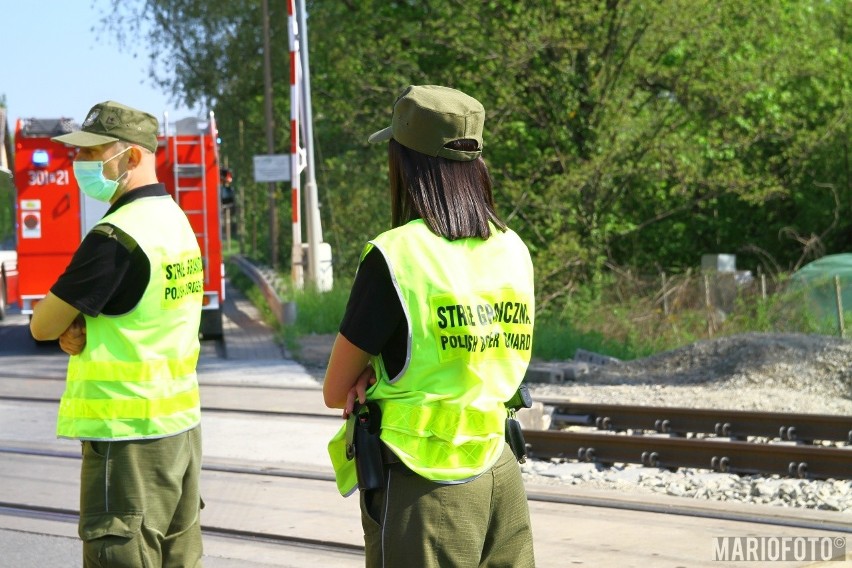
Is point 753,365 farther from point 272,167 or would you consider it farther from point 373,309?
point 272,167

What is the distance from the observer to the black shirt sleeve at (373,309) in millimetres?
2869

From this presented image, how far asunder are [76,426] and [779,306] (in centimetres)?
1467

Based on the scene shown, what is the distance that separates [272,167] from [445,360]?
2040cm

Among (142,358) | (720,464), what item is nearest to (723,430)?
(720,464)

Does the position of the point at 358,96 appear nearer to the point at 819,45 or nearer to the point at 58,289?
the point at 819,45

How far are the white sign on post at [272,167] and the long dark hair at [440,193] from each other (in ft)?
65.3

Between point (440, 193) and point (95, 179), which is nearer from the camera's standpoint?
point (440, 193)

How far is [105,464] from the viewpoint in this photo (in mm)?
3842

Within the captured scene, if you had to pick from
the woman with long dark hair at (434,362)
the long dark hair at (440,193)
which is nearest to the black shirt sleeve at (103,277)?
the woman with long dark hair at (434,362)

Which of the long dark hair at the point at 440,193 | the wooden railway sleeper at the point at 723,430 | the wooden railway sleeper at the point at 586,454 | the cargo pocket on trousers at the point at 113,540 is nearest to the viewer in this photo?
the long dark hair at the point at 440,193

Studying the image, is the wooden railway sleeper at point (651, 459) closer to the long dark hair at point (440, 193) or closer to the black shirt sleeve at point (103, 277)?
the black shirt sleeve at point (103, 277)

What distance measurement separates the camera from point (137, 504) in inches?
150

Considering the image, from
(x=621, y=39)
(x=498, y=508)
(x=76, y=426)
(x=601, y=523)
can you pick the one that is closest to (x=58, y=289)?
(x=76, y=426)

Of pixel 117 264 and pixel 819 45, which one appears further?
pixel 819 45
